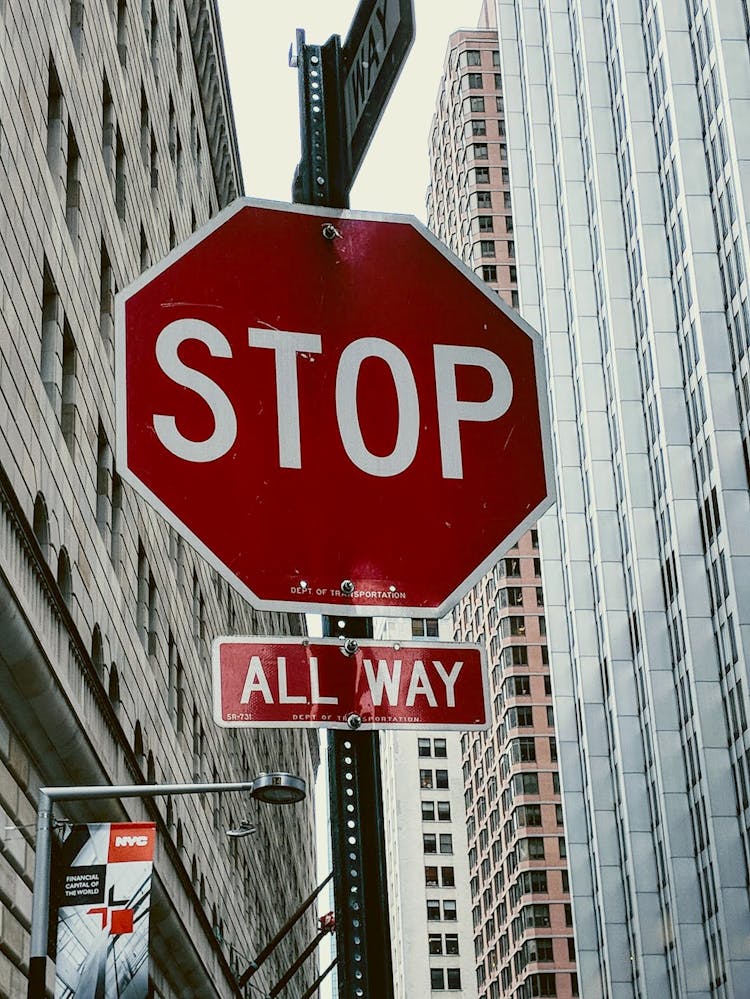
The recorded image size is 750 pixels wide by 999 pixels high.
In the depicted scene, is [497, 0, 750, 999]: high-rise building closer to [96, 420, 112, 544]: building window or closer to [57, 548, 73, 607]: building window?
[96, 420, 112, 544]: building window

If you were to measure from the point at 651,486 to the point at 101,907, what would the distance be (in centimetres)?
6509

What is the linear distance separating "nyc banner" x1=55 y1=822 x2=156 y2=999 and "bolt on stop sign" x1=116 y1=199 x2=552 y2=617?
54.4ft

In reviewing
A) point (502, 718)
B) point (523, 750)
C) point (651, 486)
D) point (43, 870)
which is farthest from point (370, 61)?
point (502, 718)

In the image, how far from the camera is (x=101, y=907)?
19828mm

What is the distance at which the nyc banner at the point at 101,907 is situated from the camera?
19.7 metres

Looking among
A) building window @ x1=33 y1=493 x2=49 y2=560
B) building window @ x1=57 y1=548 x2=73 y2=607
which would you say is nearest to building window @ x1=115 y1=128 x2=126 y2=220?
building window @ x1=57 y1=548 x2=73 y2=607

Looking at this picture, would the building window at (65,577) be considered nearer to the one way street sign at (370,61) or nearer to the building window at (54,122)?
the building window at (54,122)

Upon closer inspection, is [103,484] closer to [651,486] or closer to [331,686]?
[331,686]

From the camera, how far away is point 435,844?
139 meters

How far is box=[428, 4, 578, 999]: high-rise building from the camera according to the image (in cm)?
11325

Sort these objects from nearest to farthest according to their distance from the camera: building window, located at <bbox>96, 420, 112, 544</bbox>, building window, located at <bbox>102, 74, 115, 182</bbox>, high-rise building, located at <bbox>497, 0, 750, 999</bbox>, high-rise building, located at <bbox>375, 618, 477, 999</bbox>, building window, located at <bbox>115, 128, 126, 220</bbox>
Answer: building window, located at <bbox>96, 420, 112, 544</bbox>
building window, located at <bbox>102, 74, 115, 182</bbox>
building window, located at <bbox>115, 128, 126, 220</bbox>
high-rise building, located at <bbox>497, 0, 750, 999</bbox>
high-rise building, located at <bbox>375, 618, 477, 999</bbox>

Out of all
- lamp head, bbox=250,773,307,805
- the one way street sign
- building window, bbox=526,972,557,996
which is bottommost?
the one way street sign

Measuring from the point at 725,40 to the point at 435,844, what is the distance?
82.7 meters

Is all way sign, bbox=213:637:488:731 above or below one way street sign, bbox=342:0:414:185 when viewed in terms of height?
below
